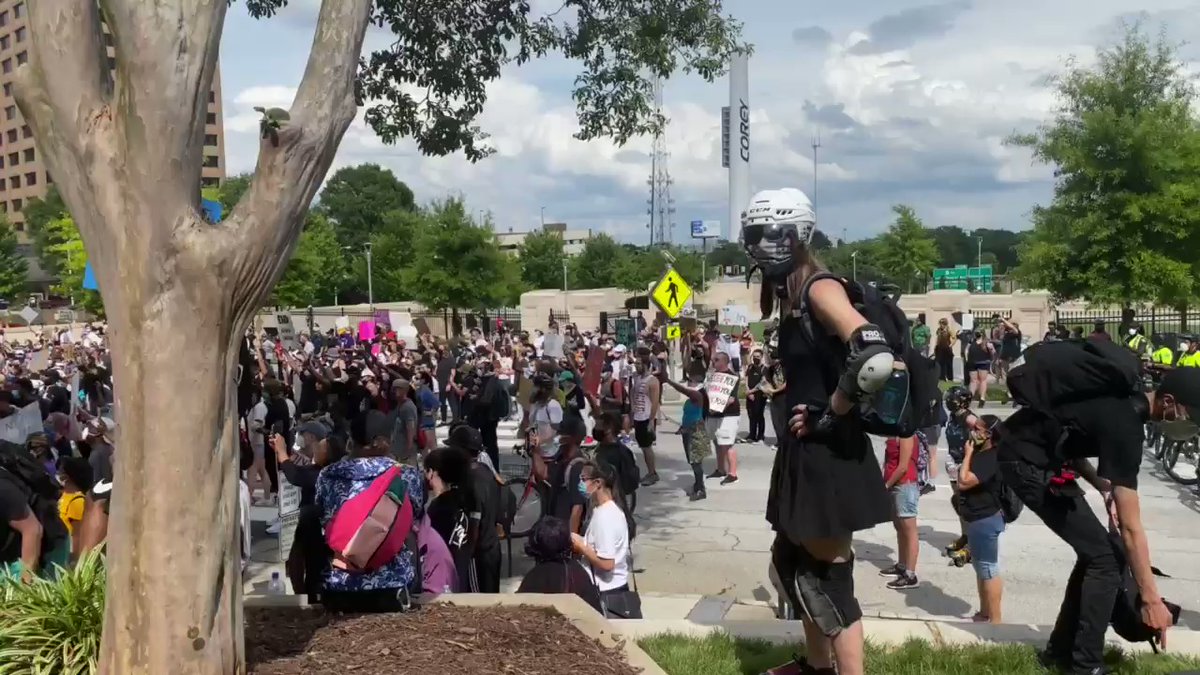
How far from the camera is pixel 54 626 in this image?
4078 mm

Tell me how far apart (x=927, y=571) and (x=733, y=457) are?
4.37m

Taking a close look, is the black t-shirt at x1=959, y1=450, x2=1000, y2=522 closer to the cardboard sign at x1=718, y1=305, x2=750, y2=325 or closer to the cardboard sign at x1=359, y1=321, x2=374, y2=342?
the cardboard sign at x1=718, y1=305, x2=750, y2=325

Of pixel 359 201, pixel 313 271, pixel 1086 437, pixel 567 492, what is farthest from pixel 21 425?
pixel 359 201

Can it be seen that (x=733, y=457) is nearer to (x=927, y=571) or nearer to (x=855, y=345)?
(x=927, y=571)

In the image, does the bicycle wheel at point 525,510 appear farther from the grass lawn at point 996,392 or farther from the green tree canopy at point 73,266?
the green tree canopy at point 73,266

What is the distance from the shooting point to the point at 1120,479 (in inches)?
163

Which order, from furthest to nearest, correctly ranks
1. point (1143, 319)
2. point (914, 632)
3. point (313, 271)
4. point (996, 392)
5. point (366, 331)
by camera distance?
point (313, 271), point (1143, 319), point (366, 331), point (996, 392), point (914, 632)

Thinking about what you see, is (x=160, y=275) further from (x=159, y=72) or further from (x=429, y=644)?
(x=429, y=644)

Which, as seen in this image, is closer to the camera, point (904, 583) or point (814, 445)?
point (814, 445)

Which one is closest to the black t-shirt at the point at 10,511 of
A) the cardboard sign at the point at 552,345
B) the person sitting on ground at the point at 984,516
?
the person sitting on ground at the point at 984,516

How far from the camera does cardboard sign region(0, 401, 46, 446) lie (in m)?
10.9

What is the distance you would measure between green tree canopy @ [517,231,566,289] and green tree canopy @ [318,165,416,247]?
2248 cm

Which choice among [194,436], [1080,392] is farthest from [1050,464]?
[194,436]

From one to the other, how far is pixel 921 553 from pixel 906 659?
494 cm
